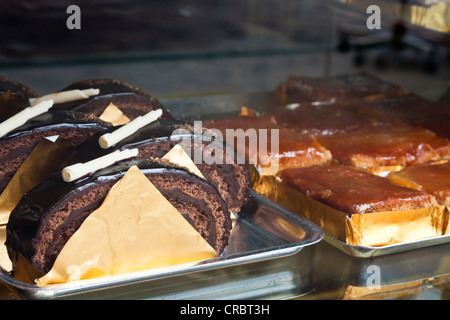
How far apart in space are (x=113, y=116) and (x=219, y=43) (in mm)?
2690

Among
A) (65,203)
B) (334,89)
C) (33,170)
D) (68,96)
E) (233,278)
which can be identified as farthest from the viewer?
(334,89)

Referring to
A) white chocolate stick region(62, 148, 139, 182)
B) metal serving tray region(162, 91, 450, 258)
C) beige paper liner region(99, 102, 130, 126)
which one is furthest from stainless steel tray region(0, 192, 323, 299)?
metal serving tray region(162, 91, 450, 258)

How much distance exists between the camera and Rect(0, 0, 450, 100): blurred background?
2465 mm

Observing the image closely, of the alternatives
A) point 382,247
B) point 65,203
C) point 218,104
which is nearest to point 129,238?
point 65,203

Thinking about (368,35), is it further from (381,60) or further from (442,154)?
(442,154)

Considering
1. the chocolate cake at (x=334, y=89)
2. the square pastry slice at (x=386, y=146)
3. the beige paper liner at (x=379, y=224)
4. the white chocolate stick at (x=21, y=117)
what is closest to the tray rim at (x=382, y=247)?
the beige paper liner at (x=379, y=224)

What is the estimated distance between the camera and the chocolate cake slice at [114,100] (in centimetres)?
154

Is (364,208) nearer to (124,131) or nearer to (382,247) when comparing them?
(382,247)

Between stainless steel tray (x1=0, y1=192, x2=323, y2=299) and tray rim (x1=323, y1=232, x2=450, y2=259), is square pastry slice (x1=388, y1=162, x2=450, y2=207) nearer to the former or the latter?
tray rim (x1=323, y1=232, x2=450, y2=259)

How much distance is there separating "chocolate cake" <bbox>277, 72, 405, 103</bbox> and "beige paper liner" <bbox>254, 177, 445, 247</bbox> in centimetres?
100

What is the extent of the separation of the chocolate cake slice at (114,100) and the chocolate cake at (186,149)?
282 mm

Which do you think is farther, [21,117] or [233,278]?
[21,117]

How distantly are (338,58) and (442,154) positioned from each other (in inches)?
48.7

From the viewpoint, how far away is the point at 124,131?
4.06 ft
